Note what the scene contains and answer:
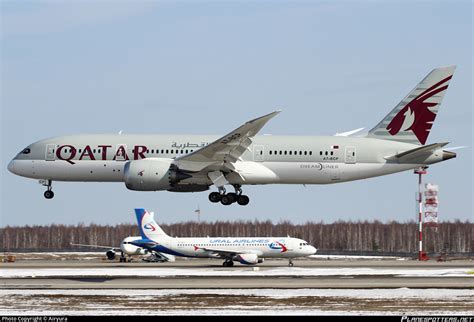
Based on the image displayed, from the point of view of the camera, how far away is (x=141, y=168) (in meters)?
65.0

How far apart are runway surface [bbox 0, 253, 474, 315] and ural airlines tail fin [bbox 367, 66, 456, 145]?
33.2 ft

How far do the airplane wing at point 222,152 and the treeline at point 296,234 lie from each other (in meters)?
81.2

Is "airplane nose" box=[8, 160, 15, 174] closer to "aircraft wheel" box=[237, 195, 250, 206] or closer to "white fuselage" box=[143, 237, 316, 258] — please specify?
"aircraft wheel" box=[237, 195, 250, 206]

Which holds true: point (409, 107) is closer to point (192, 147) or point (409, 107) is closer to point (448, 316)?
point (192, 147)

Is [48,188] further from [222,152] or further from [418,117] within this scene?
[418,117]

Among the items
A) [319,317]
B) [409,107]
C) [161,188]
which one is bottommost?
[319,317]

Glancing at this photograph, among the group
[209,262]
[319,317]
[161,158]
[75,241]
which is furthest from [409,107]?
[75,241]

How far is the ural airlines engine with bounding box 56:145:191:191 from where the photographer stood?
6494 centimetres

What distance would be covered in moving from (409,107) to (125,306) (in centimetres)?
3528

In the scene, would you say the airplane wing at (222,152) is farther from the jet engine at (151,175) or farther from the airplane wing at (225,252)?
the airplane wing at (225,252)

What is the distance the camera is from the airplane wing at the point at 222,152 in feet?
212

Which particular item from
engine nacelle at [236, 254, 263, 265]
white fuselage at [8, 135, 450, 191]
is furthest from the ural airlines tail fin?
engine nacelle at [236, 254, 263, 265]

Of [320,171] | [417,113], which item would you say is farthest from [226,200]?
[417,113]

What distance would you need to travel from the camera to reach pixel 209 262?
9475 centimetres
